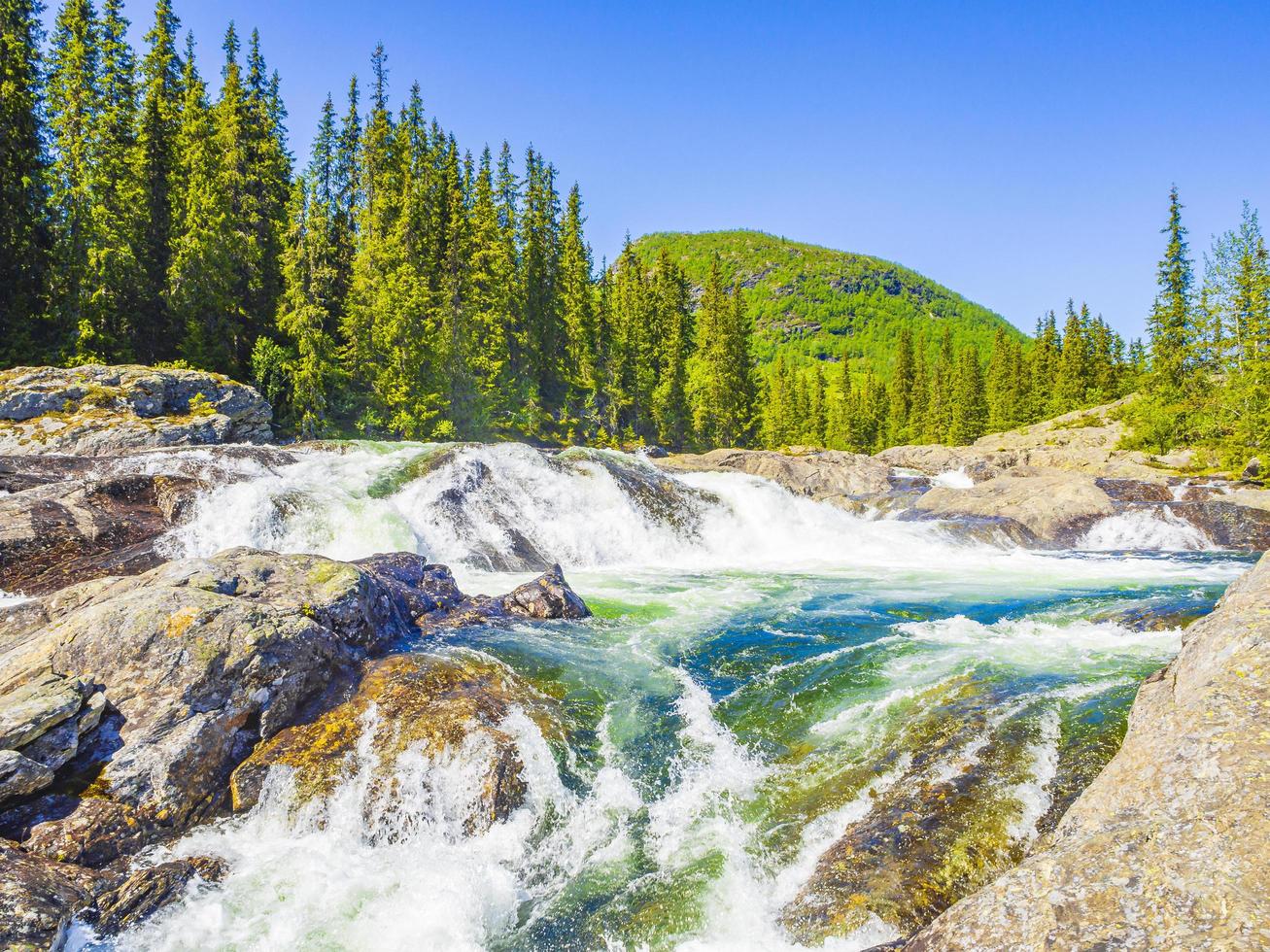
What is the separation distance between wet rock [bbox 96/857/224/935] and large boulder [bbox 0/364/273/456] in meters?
20.2

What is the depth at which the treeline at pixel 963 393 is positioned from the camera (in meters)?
71.9

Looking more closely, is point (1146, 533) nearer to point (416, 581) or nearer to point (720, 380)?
point (416, 581)

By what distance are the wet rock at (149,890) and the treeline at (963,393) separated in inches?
2699

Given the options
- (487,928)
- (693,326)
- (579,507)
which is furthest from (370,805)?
(693,326)

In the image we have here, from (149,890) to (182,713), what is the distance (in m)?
1.60

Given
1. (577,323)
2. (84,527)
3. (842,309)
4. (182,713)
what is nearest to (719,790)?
(182,713)

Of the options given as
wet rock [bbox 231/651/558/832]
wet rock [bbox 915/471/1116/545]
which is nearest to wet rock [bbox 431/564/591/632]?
wet rock [bbox 231/651/558/832]

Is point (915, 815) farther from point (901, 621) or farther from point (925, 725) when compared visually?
point (901, 621)

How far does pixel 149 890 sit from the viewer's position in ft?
15.7

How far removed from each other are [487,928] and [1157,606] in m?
11.5

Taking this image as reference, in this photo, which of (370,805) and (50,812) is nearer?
(50,812)

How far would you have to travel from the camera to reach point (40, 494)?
13.5 m

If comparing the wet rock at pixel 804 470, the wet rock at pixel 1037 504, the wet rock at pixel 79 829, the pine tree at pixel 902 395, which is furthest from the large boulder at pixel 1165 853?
the pine tree at pixel 902 395

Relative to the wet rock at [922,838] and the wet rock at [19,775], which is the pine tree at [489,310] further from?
the wet rock at [922,838]
